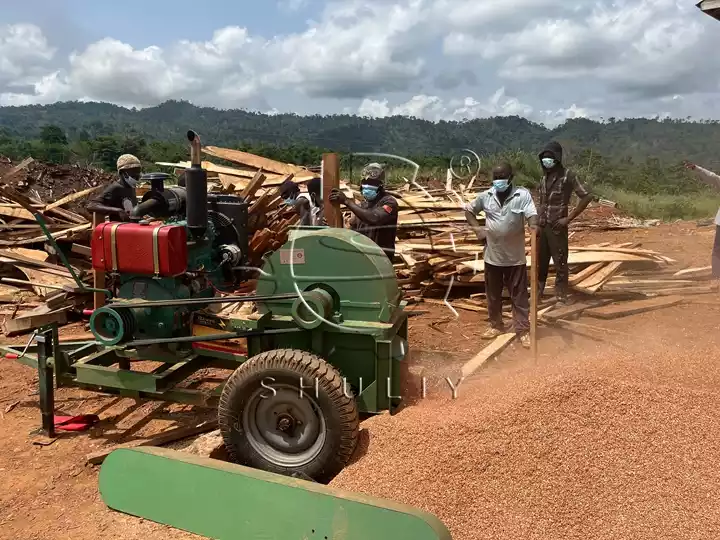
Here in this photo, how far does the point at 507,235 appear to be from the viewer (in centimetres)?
579

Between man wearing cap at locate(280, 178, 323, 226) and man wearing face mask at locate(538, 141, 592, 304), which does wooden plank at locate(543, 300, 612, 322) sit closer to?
man wearing face mask at locate(538, 141, 592, 304)

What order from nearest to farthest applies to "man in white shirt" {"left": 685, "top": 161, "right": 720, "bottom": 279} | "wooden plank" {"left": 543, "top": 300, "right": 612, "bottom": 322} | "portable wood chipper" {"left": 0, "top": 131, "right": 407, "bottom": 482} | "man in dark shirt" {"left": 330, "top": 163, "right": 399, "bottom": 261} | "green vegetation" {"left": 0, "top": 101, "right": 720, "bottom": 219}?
"portable wood chipper" {"left": 0, "top": 131, "right": 407, "bottom": 482} → "man in dark shirt" {"left": 330, "top": 163, "right": 399, "bottom": 261} → "green vegetation" {"left": 0, "top": 101, "right": 720, "bottom": 219} → "wooden plank" {"left": 543, "top": 300, "right": 612, "bottom": 322} → "man in white shirt" {"left": 685, "top": 161, "right": 720, "bottom": 279}

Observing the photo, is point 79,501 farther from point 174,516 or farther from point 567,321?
point 567,321

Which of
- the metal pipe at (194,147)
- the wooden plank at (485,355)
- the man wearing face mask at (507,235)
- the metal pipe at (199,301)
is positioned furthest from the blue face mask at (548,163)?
the metal pipe at (194,147)

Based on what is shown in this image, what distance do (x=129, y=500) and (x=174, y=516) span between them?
0.60 feet

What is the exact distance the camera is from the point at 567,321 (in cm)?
670

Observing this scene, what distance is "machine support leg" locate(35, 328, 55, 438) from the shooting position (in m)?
4.30

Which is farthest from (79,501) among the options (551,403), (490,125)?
(490,125)

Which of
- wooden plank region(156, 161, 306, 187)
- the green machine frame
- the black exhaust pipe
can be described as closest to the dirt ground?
the green machine frame

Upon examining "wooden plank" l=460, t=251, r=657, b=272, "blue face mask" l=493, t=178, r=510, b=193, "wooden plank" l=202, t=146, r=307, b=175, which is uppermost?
"wooden plank" l=202, t=146, r=307, b=175

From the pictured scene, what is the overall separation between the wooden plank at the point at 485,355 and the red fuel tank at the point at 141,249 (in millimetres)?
2234

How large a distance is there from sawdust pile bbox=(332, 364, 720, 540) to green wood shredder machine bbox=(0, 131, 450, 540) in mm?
407

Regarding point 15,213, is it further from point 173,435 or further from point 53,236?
point 173,435

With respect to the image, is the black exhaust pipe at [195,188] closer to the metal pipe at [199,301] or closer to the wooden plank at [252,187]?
the metal pipe at [199,301]
